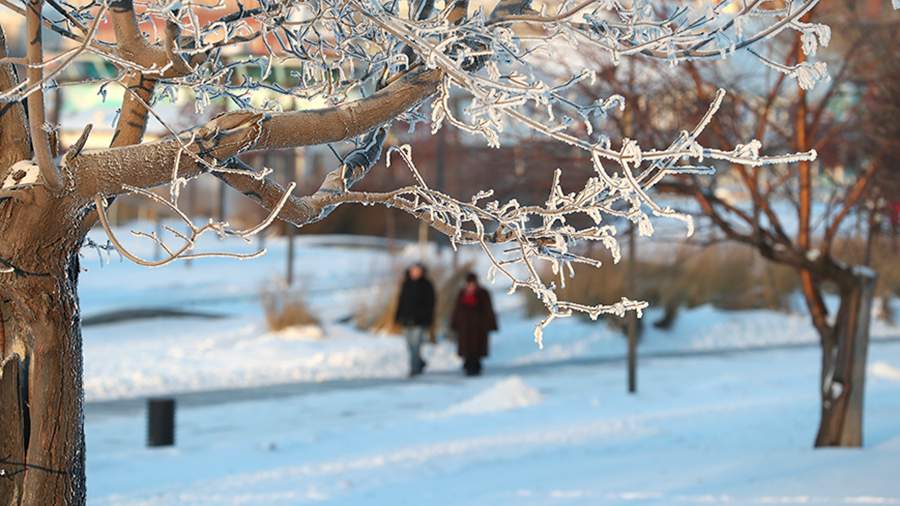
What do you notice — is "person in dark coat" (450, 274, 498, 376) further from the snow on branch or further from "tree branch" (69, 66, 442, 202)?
"tree branch" (69, 66, 442, 202)

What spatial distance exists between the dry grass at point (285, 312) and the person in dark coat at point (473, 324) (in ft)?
11.2

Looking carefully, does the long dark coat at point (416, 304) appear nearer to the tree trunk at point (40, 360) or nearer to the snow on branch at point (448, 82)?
the snow on branch at point (448, 82)

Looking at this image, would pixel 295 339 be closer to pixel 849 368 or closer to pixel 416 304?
pixel 416 304

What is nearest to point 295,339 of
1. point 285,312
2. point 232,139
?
point 285,312

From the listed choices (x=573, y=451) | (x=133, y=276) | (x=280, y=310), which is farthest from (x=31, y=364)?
(x=133, y=276)

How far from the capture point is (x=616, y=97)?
13.9 feet

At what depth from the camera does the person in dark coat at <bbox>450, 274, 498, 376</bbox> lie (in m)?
17.2

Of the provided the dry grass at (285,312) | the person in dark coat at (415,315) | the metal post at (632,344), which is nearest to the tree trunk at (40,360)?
the metal post at (632,344)

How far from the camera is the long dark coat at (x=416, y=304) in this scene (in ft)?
56.2

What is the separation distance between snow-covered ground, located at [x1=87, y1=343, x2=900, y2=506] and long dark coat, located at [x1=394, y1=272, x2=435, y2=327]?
0.70 metres

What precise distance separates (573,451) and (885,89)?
365cm

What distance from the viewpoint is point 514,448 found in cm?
1125

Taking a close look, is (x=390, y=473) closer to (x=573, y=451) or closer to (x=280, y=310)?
(x=573, y=451)

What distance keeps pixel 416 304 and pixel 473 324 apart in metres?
0.74
